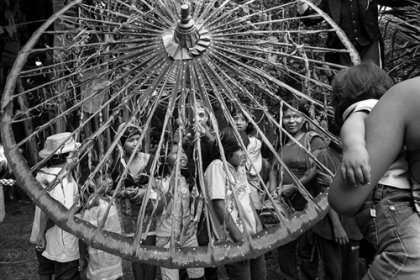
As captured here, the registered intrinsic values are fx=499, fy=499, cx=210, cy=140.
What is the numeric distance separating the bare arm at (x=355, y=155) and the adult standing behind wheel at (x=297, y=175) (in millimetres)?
1791

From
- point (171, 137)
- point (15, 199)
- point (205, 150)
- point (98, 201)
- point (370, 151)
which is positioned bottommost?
point (15, 199)

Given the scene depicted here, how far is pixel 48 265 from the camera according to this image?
10.9 feet

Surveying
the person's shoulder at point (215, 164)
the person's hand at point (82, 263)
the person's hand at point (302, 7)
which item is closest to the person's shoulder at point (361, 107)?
the person's hand at point (302, 7)

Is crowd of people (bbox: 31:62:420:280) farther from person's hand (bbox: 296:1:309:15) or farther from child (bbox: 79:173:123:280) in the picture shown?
person's hand (bbox: 296:1:309:15)

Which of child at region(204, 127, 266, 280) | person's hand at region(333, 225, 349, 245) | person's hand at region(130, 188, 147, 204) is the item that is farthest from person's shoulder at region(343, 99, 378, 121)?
person's hand at region(130, 188, 147, 204)

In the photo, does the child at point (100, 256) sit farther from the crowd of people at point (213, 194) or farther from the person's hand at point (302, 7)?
the person's hand at point (302, 7)

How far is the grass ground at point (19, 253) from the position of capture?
404 centimetres

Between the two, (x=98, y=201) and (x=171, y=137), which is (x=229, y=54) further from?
(x=98, y=201)

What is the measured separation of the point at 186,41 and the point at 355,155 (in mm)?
1273

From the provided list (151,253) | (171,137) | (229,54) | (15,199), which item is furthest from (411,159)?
(15,199)

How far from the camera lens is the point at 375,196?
1440 millimetres

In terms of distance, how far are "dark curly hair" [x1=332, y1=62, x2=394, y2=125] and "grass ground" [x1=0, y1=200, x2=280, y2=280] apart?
2668mm

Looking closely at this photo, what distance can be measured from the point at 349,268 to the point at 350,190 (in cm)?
216

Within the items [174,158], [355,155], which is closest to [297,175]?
[174,158]
